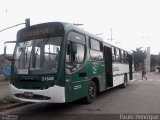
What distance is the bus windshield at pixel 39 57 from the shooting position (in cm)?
880

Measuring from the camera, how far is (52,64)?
8.78 metres

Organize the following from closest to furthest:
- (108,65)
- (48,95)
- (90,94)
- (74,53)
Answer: (48,95) < (74,53) < (90,94) < (108,65)

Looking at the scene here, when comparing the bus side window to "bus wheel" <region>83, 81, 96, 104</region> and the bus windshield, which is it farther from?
"bus wheel" <region>83, 81, 96, 104</region>

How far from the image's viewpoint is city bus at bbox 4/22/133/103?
8.61 m

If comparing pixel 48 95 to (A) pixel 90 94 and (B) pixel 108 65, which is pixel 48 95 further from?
(B) pixel 108 65

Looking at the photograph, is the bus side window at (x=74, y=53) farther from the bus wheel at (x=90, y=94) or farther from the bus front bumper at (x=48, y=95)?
the bus wheel at (x=90, y=94)

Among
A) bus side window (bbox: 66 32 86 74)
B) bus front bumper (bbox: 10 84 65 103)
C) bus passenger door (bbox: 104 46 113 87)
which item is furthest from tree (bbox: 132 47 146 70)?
bus front bumper (bbox: 10 84 65 103)

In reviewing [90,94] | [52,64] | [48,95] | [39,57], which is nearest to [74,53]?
[52,64]

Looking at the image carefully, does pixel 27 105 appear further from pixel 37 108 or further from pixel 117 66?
pixel 117 66

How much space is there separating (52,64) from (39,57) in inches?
22.3

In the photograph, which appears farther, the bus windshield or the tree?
the tree

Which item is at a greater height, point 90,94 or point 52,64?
point 52,64

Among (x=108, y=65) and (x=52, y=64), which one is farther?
(x=108, y=65)

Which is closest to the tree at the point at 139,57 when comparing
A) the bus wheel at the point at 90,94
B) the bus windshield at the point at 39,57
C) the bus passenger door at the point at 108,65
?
the bus passenger door at the point at 108,65
